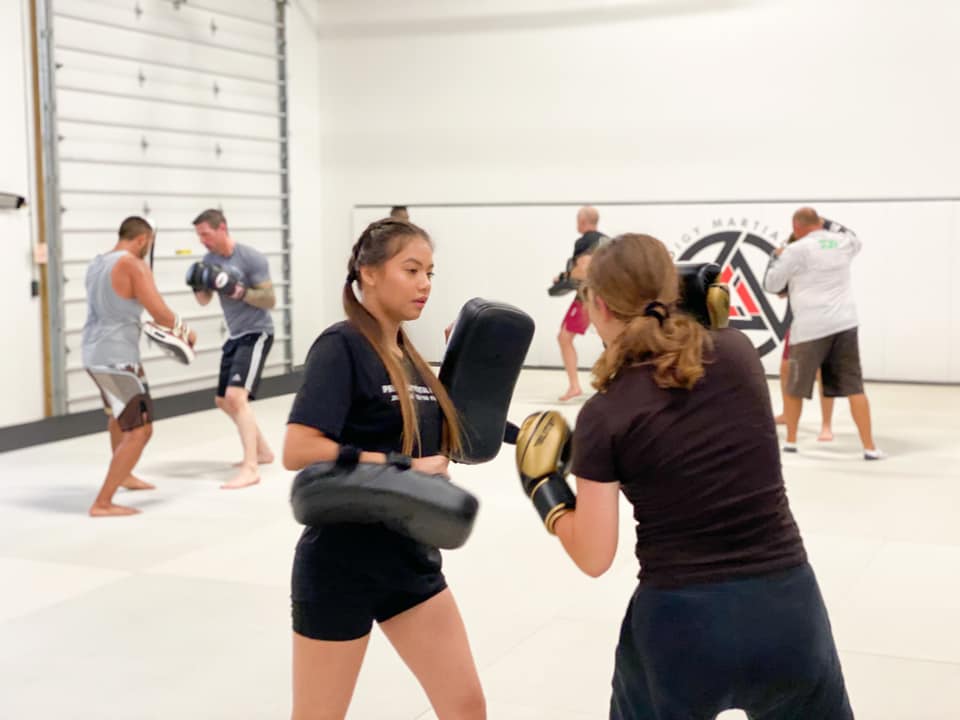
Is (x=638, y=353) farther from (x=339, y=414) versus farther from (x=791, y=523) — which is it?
(x=339, y=414)

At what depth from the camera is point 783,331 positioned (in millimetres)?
11328

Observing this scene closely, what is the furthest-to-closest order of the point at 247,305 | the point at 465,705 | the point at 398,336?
the point at 247,305 < the point at 398,336 < the point at 465,705

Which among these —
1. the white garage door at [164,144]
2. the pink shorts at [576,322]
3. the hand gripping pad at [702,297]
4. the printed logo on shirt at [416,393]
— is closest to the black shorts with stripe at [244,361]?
the white garage door at [164,144]

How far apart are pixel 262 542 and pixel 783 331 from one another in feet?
22.5

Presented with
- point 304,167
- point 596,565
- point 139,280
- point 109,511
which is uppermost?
point 304,167

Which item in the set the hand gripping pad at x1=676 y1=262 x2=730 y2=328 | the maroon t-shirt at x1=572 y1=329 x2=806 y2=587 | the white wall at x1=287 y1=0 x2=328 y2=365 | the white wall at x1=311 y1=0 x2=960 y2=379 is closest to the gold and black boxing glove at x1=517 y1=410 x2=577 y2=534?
the maroon t-shirt at x1=572 y1=329 x2=806 y2=587

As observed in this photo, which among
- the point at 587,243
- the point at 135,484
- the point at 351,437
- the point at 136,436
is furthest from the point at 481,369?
the point at 587,243

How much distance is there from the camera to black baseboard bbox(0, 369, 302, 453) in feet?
28.1

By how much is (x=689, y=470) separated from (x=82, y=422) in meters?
7.97

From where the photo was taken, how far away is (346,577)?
247 cm

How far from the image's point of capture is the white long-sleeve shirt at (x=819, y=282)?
768 cm

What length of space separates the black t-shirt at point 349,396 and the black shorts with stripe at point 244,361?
4670mm

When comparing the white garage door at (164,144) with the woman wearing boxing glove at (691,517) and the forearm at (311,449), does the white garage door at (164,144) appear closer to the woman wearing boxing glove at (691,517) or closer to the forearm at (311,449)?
the forearm at (311,449)

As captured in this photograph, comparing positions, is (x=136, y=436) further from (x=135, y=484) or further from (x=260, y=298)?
(x=260, y=298)
